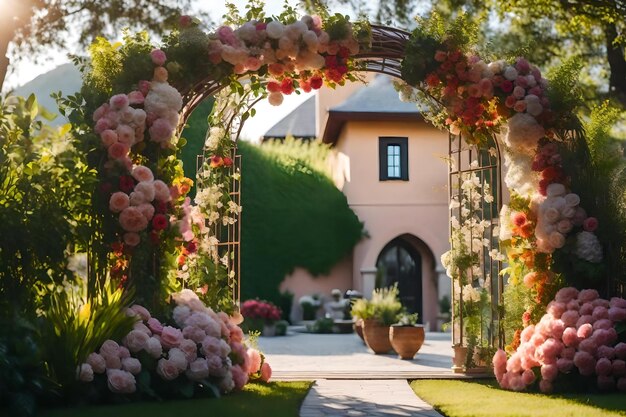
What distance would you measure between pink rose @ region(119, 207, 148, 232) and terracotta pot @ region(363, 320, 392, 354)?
7.66 meters

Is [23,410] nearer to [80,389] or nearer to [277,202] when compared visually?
[80,389]

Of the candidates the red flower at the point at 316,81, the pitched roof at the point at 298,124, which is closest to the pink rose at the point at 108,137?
the red flower at the point at 316,81

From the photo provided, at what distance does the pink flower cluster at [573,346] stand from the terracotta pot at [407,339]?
4.55 metres

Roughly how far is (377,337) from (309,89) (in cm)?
634

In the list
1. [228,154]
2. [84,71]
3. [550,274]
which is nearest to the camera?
[84,71]

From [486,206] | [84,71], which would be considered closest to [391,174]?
[486,206]

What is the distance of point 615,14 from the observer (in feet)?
51.9

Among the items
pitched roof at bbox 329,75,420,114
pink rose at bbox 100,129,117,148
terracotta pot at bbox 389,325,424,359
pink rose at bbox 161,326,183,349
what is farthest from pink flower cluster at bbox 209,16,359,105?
pitched roof at bbox 329,75,420,114

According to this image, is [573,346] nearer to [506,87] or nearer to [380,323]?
[506,87]

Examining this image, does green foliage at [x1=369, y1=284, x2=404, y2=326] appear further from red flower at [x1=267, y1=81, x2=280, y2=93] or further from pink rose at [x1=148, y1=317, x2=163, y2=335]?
pink rose at [x1=148, y1=317, x2=163, y2=335]

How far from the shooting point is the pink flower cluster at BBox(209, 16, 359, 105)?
8.95 metres

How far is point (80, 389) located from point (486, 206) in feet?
40.1

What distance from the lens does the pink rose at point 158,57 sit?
28.0 feet

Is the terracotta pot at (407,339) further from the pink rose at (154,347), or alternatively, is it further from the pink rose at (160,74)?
the pink rose at (154,347)
